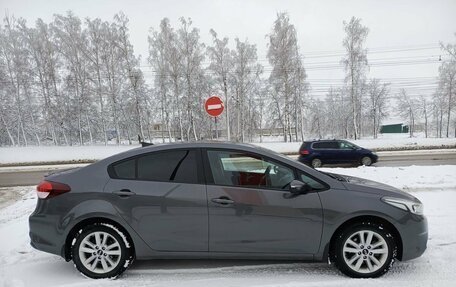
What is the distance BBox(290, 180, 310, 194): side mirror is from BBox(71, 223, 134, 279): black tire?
1899mm

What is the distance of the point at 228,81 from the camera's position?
38438 millimetres

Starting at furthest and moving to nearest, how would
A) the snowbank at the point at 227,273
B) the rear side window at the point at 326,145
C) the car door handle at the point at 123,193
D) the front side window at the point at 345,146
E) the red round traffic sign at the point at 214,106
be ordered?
1. the front side window at the point at 345,146
2. the rear side window at the point at 326,145
3. the red round traffic sign at the point at 214,106
4. the car door handle at the point at 123,193
5. the snowbank at the point at 227,273

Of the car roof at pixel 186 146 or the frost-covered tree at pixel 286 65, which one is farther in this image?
the frost-covered tree at pixel 286 65

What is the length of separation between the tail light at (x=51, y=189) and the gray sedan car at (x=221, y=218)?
0.5 inches

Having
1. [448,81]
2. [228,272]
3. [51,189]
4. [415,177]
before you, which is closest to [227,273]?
[228,272]

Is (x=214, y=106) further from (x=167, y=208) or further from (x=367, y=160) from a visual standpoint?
(x=367, y=160)

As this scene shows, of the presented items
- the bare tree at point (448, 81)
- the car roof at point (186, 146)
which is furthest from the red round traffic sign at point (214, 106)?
the bare tree at point (448, 81)

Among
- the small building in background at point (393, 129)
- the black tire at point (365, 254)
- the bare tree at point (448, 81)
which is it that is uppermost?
the bare tree at point (448, 81)

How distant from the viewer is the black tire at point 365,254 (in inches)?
132

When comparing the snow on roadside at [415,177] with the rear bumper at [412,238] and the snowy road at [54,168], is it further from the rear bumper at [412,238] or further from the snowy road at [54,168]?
the snowy road at [54,168]

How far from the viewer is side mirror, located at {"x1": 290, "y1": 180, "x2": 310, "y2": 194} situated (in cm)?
335

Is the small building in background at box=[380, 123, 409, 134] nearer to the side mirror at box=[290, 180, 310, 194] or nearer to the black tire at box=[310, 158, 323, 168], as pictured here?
the black tire at box=[310, 158, 323, 168]

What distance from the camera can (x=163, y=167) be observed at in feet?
11.8

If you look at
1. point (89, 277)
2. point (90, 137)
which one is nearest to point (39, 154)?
point (90, 137)
